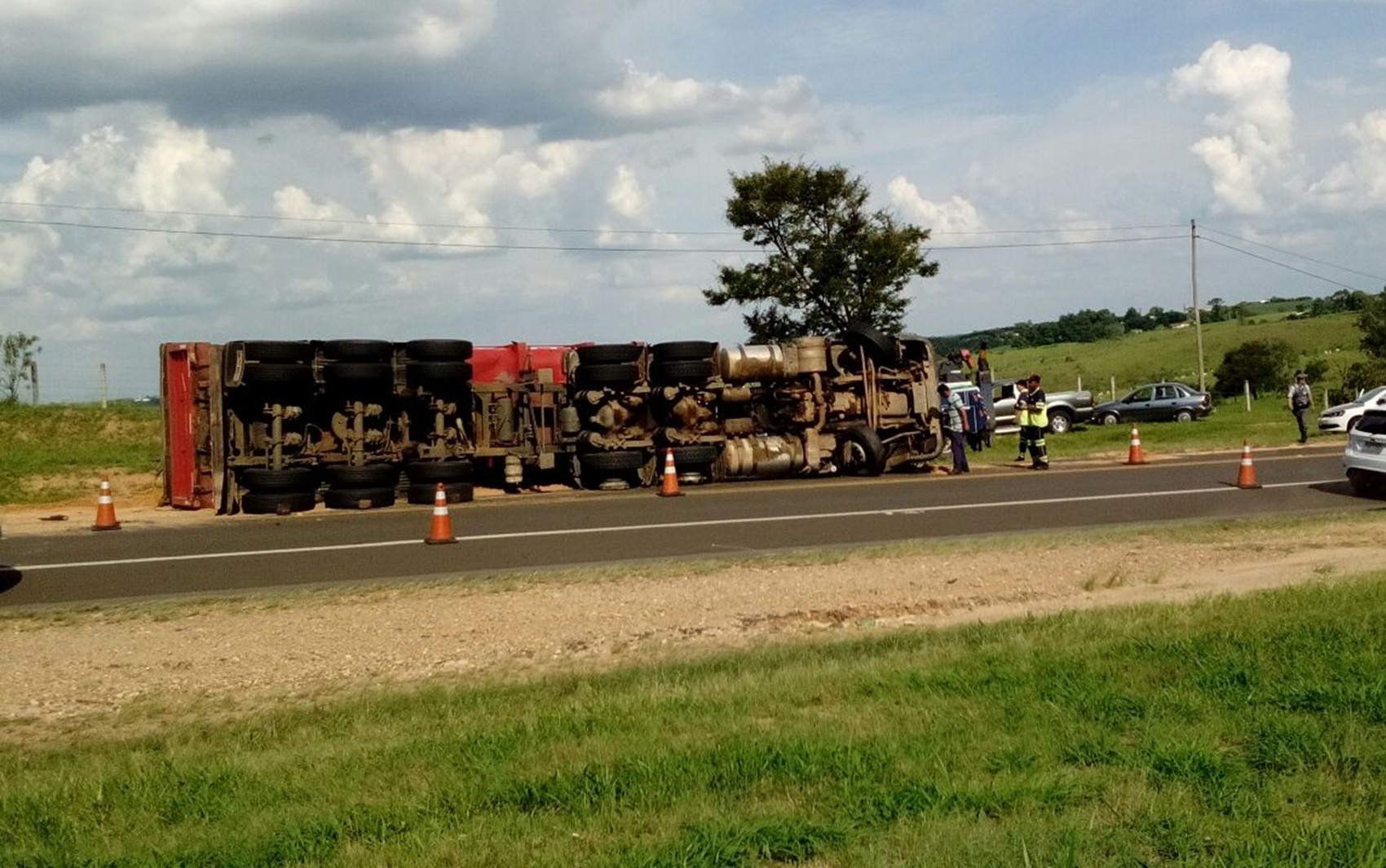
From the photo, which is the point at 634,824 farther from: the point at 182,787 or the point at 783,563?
the point at 783,563

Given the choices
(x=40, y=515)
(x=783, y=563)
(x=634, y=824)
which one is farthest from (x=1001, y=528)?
(x=40, y=515)

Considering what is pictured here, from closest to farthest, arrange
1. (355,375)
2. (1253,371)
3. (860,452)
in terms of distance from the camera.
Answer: (355,375) → (860,452) → (1253,371)

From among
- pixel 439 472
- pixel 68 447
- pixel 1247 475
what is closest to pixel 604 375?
pixel 439 472

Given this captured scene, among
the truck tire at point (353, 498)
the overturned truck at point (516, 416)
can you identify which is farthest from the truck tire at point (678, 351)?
the truck tire at point (353, 498)

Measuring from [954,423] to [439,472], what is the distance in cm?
912

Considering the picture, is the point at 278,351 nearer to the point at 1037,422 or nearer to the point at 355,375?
the point at 355,375

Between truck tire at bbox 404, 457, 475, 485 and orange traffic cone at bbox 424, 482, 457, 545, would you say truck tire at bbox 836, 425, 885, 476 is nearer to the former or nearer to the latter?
truck tire at bbox 404, 457, 475, 485

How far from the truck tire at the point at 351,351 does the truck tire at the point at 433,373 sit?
0.56 meters

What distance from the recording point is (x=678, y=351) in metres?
23.5

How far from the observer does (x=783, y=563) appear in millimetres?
13641

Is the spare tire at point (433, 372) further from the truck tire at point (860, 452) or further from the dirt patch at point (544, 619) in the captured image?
the dirt patch at point (544, 619)

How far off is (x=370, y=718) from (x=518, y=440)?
15320mm

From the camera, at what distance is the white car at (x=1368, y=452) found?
18609 millimetres

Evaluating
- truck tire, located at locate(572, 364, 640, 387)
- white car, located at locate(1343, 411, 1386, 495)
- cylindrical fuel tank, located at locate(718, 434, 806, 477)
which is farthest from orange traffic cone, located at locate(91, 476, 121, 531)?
white car, located at locate(1343, 411, 1386, 495)
